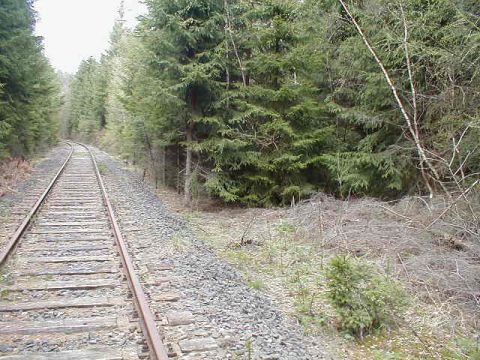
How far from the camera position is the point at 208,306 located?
574 centimetres

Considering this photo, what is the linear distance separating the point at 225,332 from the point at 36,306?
8.18ft

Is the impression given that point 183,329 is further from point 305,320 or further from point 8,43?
point 8,43

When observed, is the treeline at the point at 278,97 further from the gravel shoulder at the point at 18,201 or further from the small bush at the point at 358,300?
the small bush at the point at 358,300

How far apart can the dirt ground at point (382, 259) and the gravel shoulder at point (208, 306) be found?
37 cm

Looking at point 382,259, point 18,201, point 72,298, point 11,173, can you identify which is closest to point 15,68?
point 11,173

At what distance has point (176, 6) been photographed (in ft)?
40.8

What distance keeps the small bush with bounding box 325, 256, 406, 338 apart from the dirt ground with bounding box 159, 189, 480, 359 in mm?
165

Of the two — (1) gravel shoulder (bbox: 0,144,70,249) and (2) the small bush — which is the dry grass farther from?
(2) the small bush

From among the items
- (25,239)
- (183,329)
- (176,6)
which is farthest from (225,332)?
(176,6)

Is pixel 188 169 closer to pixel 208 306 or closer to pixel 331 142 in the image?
pixel 331 142

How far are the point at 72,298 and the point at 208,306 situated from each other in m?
1.87

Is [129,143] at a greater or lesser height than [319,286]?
greater

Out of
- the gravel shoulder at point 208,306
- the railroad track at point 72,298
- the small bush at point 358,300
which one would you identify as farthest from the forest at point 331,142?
the railroad track at point 72,298

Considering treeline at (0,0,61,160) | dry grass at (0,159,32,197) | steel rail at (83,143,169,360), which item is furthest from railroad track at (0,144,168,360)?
treeline at (0,0,61,160)
